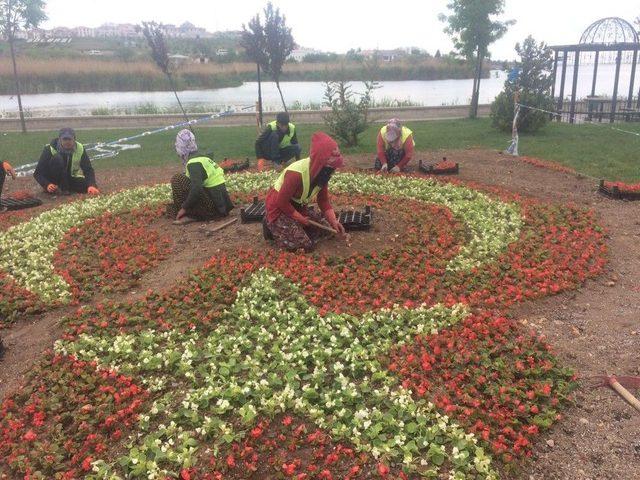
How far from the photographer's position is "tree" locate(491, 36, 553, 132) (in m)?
16.5

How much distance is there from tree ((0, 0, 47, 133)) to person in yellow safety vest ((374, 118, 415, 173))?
1403cm

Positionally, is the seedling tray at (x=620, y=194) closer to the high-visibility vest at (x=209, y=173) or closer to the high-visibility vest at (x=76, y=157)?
the high-visibility vest at (x=209, y=173)

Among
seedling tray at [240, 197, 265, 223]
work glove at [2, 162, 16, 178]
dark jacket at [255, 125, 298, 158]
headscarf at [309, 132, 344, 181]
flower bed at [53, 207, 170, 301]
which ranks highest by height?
headscarf at [309, 132, 344, 181]

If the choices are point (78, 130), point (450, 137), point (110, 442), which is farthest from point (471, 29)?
point (110, 442)

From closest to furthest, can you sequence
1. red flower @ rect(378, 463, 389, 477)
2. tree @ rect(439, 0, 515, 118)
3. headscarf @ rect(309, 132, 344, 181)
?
red flower @ rect(378, 463, 389, 477)
headscarf @ rect(309, 132, 344, 181)
tree @ rect(439, 0, 515, 118)

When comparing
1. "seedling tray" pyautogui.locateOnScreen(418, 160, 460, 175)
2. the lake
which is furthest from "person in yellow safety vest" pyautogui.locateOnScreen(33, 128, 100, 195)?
the lake

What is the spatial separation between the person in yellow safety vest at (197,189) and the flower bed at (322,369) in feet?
4.92

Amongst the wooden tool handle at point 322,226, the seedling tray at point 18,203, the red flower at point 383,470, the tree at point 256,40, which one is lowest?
the red flower at point 383,470

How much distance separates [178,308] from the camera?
5312 millimetres

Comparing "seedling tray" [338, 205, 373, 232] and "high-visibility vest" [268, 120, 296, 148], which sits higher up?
"high-visibility vest" [268, 120, 296, 148]

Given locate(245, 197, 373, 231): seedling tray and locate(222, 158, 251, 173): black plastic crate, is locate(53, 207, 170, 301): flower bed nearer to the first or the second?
locate(245, 197, 373, 231): seedling tray

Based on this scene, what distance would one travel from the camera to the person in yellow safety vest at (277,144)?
11.3 metres

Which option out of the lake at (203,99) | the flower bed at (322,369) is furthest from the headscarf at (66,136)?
the lake at (203,99)

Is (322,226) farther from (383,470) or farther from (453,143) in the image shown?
(453,143)
